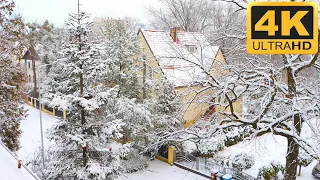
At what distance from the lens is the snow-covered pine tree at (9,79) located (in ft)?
45.6

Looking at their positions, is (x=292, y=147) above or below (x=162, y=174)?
above

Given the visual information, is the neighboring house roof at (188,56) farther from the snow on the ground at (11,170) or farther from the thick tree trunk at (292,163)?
the snow on the ground at (11,170)

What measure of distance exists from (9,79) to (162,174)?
8.31m

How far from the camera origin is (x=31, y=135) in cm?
1908

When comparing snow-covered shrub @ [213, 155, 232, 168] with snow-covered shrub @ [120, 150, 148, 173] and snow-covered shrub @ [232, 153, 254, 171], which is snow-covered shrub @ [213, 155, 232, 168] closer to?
snow-covered shrub @ [232, 153, 254, 171]

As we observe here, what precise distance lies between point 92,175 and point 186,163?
18.6 ft

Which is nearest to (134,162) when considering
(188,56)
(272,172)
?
(272,172)

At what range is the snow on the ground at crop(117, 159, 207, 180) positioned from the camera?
493 inches

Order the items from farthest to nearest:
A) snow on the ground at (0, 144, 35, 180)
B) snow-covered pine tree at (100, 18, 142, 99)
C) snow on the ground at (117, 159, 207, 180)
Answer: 1. snow-covered pine tree at (100, 18, 142, 99)
2. snow on the ground at (117, 159, 207, 180)
3. snow on the ground at (0, 144, 35, 180)

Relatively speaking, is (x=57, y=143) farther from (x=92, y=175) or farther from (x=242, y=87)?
(x=242, y=87)

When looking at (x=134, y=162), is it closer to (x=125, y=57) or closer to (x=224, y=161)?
(x=224, y=161)

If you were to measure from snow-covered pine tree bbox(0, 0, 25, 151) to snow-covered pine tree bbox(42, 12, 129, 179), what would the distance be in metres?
5.55

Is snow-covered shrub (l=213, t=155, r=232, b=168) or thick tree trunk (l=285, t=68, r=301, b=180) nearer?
thick tree trunk (l=285, t=68, r=301, b=180)

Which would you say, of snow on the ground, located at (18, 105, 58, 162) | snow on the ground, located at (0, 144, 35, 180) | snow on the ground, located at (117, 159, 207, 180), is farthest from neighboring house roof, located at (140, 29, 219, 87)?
snow on the ground, located at (18, 105, 58, 162)
